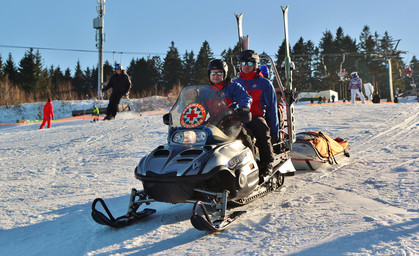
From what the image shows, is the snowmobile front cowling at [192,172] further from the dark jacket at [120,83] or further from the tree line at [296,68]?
the tree line at [296,68]

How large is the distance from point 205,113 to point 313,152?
9.58 ft

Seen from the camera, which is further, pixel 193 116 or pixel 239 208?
pixel 239 208

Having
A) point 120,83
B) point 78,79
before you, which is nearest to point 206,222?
point 120,83

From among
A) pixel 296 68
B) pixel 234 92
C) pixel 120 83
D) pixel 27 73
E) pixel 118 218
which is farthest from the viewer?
pixel 296 68

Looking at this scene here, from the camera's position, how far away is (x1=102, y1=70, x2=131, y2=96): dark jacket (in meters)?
12.5

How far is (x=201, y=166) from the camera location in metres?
3.18

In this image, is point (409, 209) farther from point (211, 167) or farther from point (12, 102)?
point (12, 102)

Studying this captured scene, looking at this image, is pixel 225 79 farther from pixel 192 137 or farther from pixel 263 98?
pixel 192 137

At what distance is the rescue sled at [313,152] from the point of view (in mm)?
5875

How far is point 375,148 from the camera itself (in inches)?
291

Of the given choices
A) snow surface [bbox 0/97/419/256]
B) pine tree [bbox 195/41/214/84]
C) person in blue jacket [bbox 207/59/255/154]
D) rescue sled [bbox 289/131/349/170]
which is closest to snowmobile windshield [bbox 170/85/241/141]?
person in blue jacket [bbox 207/59/255/154]

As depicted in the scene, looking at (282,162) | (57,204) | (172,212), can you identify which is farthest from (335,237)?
(57,204)

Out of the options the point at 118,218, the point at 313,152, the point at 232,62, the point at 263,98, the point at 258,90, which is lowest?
the point at 118,218

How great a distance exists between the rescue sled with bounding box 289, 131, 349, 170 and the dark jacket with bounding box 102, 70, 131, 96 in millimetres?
7796
